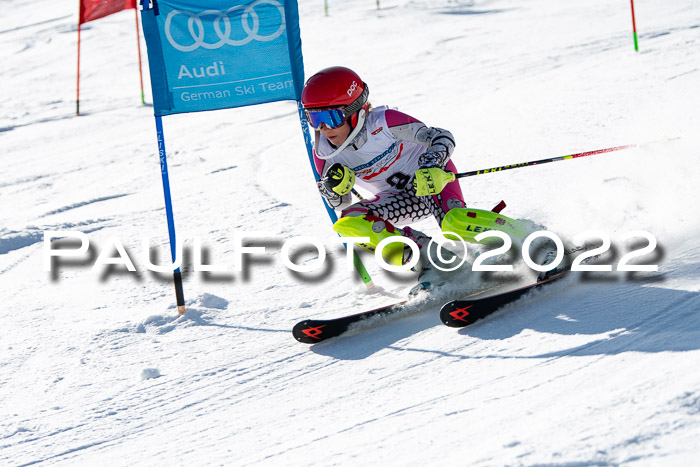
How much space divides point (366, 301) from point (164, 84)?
173cm

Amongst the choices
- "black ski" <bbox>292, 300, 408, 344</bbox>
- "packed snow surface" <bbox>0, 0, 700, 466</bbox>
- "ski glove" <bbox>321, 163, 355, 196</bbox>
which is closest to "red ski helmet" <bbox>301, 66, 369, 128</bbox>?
"ski glove" <bbox>321, 163, 355, 196</bbox>

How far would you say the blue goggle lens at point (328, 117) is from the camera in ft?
12.7

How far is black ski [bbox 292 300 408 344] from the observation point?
3744 mm

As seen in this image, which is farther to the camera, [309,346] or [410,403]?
[309,346]

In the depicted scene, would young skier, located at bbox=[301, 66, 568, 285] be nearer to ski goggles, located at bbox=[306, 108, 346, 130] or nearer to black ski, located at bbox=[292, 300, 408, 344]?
ski goggles, located at bbox=[306, 108, 346, 130]

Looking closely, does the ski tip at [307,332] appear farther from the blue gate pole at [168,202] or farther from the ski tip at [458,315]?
the blue gate pole at [168,202]

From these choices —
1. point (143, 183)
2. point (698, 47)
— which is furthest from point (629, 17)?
point (143, 183)

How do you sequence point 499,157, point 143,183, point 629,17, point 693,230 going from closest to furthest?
point 693,230 → point 499,157 → point 143,183 → point 629,17

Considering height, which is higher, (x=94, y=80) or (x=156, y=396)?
(x=94, y=80)

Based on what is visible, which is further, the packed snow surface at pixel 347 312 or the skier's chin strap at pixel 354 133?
the skier's chin strap at pixel 354 133

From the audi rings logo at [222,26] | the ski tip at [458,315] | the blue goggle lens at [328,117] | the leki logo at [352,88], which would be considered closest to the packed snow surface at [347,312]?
the ski tip at [458,315]

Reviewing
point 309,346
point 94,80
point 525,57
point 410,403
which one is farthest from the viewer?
point 94,80

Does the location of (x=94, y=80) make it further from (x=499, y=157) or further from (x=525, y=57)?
(x=499, y=157)

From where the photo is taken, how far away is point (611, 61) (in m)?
9.98
